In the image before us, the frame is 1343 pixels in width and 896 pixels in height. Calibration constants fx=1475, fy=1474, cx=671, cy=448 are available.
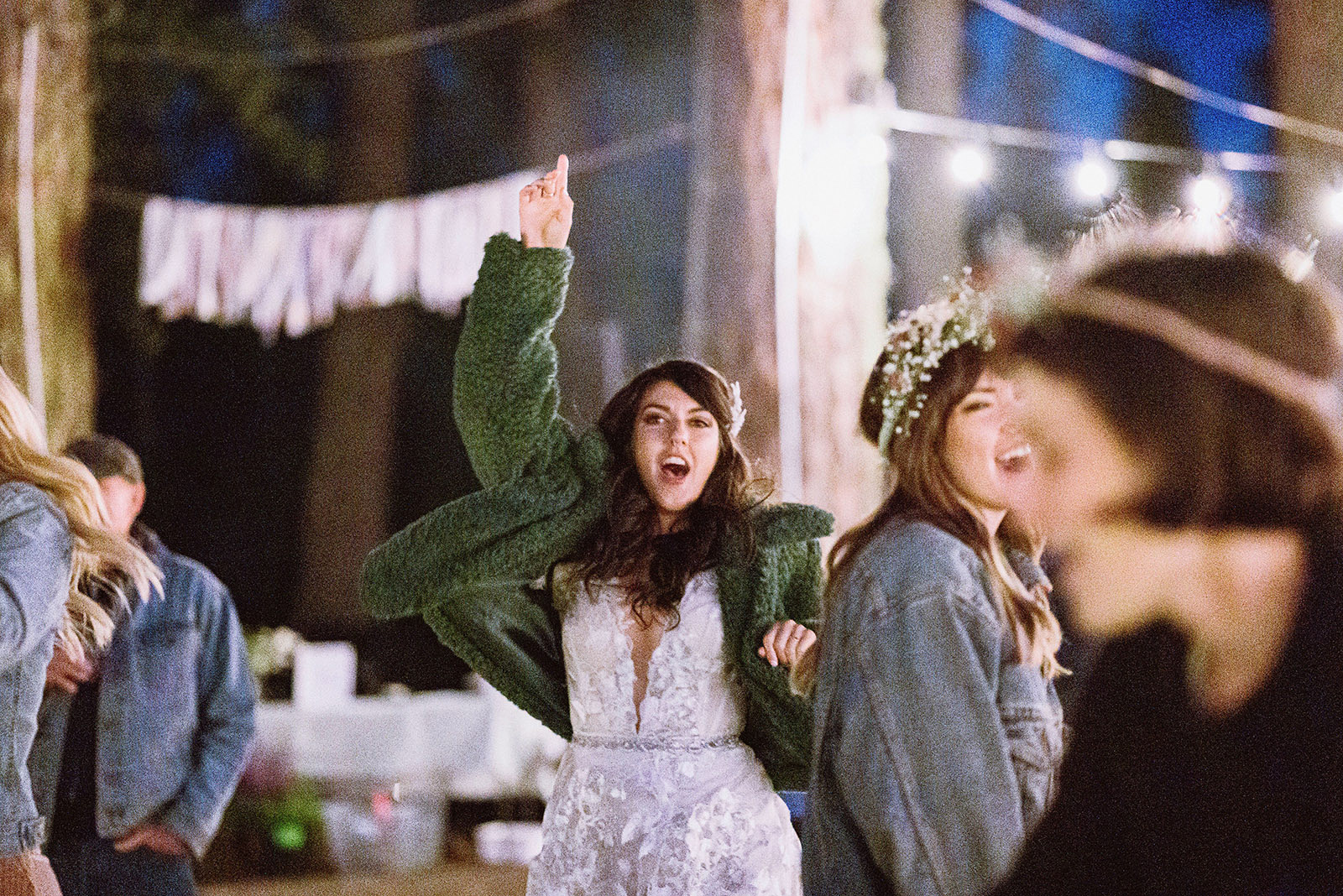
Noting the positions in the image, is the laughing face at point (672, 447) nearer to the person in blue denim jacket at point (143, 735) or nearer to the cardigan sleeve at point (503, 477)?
the cardigan sleeve at point (503, 477)

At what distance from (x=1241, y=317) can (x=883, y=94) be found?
5.16 metres

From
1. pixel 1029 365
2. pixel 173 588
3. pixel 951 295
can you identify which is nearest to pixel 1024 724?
pixel 951 295

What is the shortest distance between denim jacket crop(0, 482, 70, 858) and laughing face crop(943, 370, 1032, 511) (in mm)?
1151

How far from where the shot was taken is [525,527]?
241 centimetres

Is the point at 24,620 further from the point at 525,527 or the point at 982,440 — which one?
the point at 982,440

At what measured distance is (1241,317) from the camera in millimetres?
1031

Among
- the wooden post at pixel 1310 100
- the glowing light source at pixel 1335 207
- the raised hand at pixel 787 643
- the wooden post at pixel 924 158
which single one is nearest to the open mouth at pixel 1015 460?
the raised hand at pixel 787 643

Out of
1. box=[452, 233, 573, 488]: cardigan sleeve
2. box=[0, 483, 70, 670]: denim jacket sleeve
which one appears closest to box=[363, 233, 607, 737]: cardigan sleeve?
box=[452, 233, 573, 488]: cardigan sleeve

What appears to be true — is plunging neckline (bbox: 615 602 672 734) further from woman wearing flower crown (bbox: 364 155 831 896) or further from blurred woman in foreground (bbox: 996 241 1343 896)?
blurred woman in foreground (bbox: 996 241 1343 896)

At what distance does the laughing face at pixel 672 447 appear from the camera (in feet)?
8.09

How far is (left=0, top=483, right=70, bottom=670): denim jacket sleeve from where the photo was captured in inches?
71.6

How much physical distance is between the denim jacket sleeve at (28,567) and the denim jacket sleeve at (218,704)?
120 cm

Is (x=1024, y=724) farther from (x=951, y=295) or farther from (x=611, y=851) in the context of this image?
(x=611, y=851)

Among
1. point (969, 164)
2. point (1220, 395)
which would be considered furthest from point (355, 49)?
point (1220, 395)
